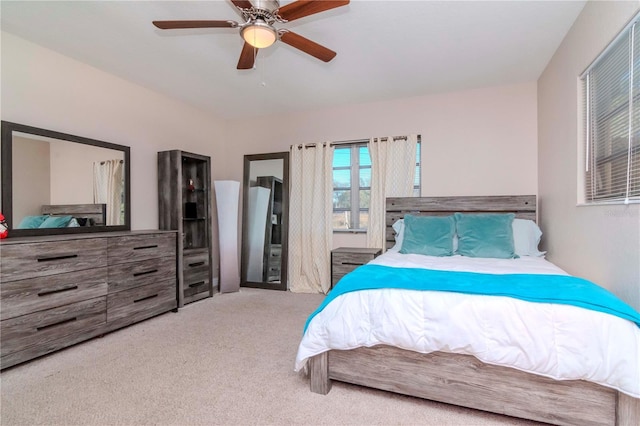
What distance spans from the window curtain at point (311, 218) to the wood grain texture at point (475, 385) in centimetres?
227

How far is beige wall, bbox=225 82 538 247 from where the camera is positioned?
3.33m

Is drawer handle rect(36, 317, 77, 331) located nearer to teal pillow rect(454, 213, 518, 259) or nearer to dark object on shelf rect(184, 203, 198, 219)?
dark object on shelf rect(184, 203, 198, 219)

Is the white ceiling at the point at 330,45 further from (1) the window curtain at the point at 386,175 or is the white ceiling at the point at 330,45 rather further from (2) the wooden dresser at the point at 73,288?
(2) the wooden dresser at the point at 73,288

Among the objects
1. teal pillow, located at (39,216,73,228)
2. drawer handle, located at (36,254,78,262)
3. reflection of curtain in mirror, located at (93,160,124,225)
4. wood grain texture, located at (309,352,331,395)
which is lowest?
wood grain texture, located at (309,352,331,395)

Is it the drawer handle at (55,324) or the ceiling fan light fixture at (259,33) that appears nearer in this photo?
the ceiling fan light fixture at (259,33)

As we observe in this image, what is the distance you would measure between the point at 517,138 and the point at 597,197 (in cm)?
160

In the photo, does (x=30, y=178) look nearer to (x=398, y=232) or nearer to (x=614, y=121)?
(x=398, y=232)

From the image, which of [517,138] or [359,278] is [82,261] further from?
[517,138]

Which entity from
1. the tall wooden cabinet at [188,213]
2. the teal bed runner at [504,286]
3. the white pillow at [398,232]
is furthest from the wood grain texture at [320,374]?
the tall wooden cabinet at [188,213]

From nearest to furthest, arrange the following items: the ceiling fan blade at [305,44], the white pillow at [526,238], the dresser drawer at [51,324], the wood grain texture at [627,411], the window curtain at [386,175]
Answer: the wood grain texture at [627,411] → the ceiling fan blade at [305,44] → the dresser drawer at [51,324] → the white pillow at [526,238] → the window curtain at [386,175]

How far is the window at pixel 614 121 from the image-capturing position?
1.58m

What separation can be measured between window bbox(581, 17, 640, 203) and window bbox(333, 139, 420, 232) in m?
2.26

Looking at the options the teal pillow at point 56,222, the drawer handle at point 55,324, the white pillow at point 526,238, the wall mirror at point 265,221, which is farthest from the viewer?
the wall mirror at point 265,221

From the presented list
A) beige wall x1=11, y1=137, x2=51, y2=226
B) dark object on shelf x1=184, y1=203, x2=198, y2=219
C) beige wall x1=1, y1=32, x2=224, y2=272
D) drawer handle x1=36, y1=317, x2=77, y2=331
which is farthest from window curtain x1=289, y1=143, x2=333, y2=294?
beige wall x1=11, y1=137, x2=51, y2=226
